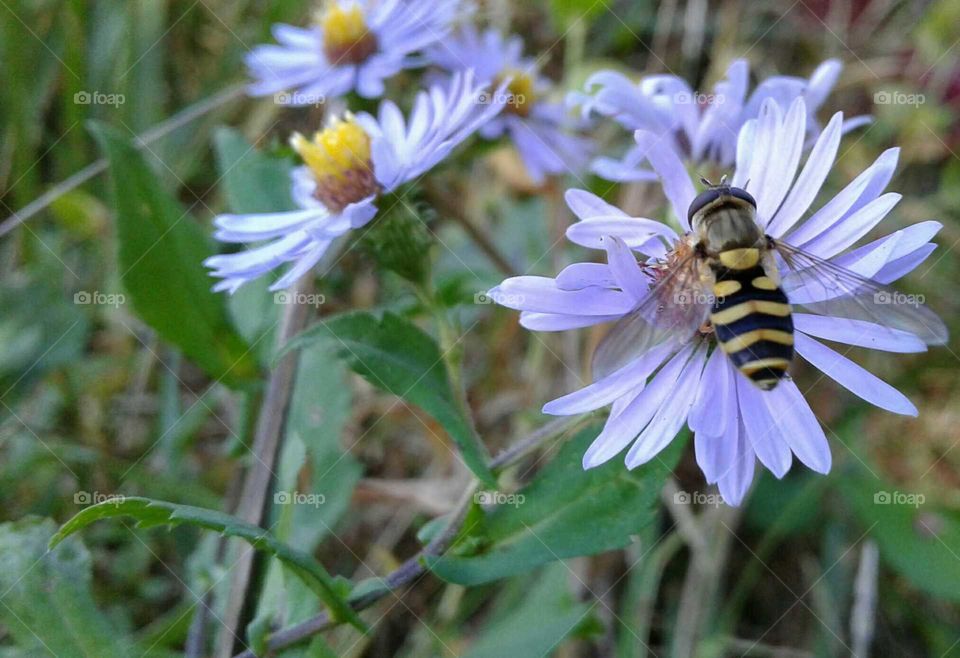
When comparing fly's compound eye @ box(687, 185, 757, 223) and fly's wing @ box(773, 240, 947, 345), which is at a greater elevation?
fly's compound eye @ box(687, 185, 757, 223)

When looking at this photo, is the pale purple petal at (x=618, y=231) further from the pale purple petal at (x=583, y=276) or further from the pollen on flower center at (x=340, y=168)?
the pollen on flower center at (x=340, y=168)

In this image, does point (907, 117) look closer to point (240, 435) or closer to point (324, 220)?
point (324, 220)

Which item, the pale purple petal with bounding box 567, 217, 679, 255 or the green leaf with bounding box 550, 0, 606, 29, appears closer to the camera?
the pale purple petal with bounding box 567, 217, 679, 255

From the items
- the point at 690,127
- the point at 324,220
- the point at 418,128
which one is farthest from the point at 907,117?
the point at 324,220

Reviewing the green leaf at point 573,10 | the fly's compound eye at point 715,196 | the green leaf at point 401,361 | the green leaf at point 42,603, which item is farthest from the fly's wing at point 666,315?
the green leaf at point 573,10

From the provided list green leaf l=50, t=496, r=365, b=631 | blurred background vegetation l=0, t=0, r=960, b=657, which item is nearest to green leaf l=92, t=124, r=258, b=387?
blurred background vegetation l=0, t=0, r=960, b=657

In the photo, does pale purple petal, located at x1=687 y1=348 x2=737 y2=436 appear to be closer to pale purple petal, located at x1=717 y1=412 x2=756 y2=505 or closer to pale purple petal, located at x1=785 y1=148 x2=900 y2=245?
pale purple petal, located at x1=717 y1=412 x2=756 y2=505
